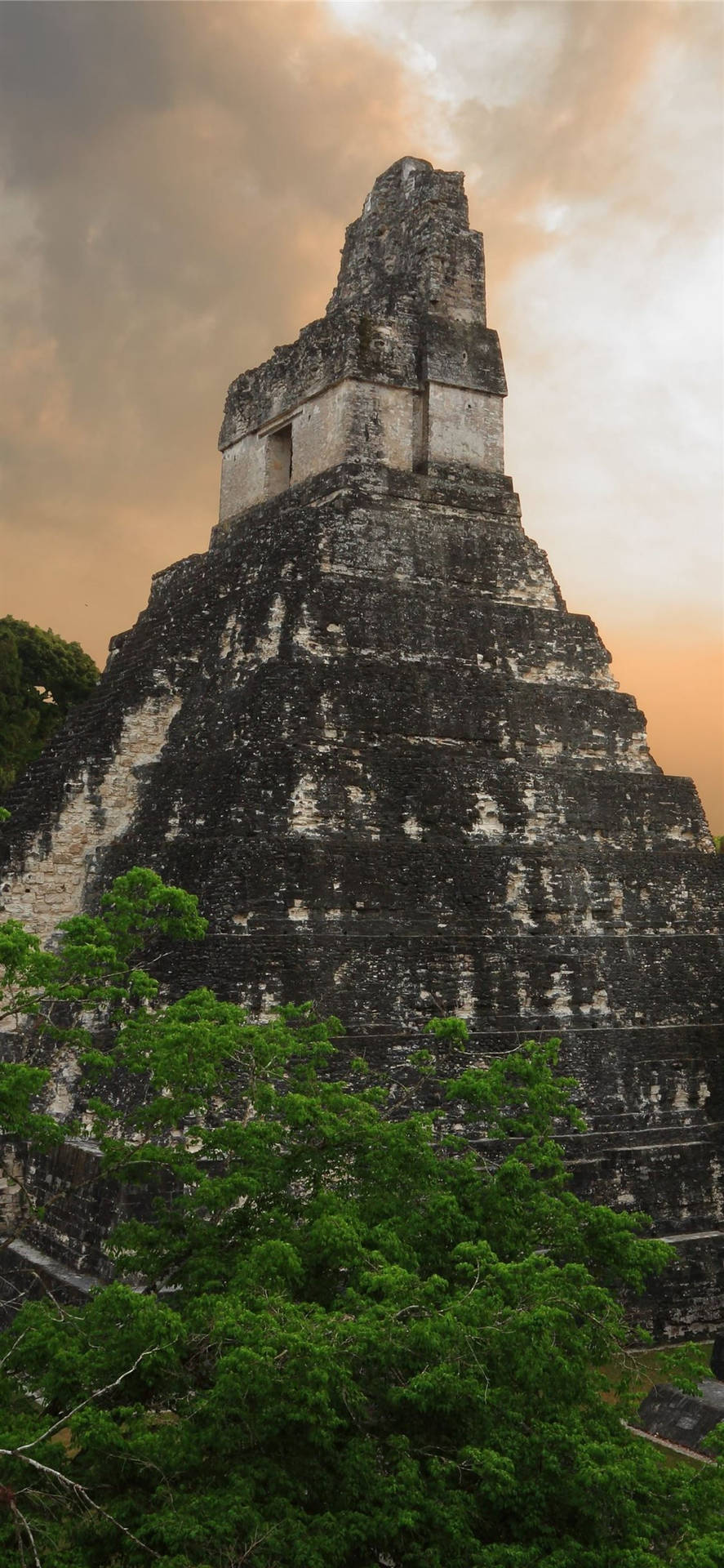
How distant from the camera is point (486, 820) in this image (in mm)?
14164

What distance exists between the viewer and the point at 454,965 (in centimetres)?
1305

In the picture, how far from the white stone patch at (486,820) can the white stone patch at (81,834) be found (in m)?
3.89

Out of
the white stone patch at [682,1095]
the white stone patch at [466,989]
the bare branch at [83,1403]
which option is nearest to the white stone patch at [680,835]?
the white stone patch at [682,1095]

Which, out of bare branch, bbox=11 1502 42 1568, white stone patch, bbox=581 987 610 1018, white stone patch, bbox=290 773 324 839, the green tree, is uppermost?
the green tree

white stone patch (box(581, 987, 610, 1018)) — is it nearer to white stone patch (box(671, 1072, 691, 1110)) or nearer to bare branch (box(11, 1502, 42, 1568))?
white stone patch (box(671, 1072, 691, 1110))

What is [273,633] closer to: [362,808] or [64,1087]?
[362,808]

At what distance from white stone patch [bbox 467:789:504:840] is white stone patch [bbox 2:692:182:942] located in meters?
3.89

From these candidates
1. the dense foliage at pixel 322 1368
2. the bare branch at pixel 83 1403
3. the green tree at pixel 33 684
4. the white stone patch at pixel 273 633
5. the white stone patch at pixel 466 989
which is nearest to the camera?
the dense foliage at pixel 322 1368

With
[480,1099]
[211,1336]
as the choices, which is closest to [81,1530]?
[211,1336]

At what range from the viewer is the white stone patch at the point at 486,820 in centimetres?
1405

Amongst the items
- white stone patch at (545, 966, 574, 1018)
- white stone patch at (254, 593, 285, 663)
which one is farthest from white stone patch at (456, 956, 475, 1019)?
white stone patch at (254, 593, 285, 663)

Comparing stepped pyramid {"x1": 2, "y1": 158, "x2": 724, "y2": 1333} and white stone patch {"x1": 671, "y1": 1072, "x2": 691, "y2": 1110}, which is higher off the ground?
stepped pyramid {"x1": 2, "y1": 158, "x2": 724, "y2": 1333}

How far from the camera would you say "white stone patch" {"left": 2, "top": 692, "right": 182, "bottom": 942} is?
585 inches

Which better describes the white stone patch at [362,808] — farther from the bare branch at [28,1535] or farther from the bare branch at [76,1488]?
the bare branch at [28,1535]
